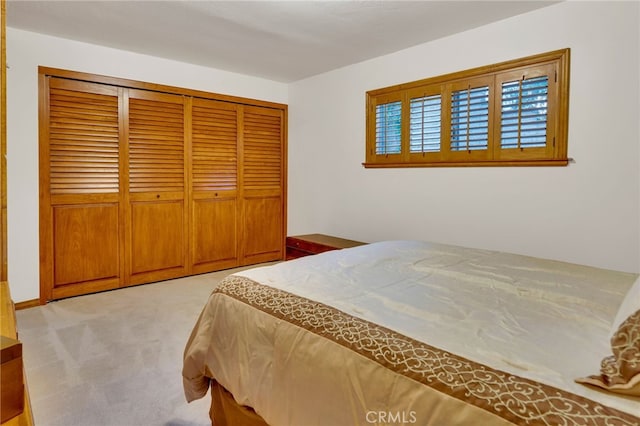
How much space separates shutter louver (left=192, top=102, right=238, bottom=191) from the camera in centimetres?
411

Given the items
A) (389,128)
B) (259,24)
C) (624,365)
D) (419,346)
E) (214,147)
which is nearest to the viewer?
(624,365)

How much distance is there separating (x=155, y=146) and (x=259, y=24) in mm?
1653

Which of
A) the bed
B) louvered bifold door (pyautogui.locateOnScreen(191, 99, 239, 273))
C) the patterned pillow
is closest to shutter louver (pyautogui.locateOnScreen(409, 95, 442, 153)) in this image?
the bed

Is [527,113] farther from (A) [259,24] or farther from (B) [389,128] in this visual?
(A) [259,24]

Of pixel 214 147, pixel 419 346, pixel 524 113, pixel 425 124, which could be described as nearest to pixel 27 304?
pixel 214 147

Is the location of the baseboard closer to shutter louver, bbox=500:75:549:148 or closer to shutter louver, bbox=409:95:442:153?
shutter louver, bbox=409:95:442:153

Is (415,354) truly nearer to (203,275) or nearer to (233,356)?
(233,356)

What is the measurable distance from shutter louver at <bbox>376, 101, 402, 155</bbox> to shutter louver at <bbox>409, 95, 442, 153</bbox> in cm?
14

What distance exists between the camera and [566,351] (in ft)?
3.13

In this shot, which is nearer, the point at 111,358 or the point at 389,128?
the point at 111,358

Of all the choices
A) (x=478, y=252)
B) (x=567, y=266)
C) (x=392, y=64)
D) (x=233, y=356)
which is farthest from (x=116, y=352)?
(x=392, y=64)

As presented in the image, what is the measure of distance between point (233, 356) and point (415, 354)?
2.33 ft

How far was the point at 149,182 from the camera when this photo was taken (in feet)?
12.5

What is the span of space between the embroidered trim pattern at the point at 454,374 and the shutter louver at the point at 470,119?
234 cm
